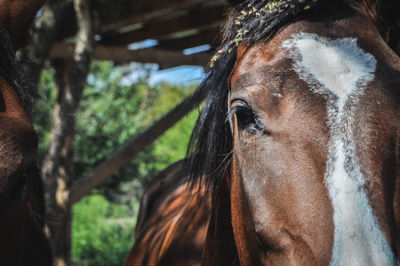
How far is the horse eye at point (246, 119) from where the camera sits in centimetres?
160

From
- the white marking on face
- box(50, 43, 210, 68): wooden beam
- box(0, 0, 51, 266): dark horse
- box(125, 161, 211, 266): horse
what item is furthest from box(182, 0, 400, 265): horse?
box(50, 43, 210, 68): wooden beam

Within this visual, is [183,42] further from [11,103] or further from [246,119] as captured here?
[246,119]

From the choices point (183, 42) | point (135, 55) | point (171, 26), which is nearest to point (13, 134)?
point (135, 55)

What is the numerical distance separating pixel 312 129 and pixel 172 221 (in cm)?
187

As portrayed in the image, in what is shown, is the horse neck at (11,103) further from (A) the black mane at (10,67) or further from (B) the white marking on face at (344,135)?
(B) the white marking on face at (344,135)

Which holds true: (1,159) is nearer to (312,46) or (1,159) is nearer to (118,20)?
(312,46)

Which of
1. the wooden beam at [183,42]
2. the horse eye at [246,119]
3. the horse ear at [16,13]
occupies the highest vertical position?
the horse ear at [16,13]

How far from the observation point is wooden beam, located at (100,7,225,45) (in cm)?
525

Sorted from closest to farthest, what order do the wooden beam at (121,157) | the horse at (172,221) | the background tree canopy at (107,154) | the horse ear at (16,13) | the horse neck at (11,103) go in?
the horse neck at (11,103) → the horse ear at (16,13) → the horse at (172,221) → the wooden beam at (121,157) → the background tree canopy at (107,154)

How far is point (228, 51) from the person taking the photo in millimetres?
1848

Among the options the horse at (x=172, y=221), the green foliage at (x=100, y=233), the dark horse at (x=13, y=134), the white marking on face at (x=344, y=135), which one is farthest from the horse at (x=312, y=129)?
the green foliage at (x=100, y=233)

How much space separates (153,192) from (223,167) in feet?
8.06

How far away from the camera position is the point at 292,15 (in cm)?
168

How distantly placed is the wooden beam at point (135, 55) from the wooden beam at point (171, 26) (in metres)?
0.28
